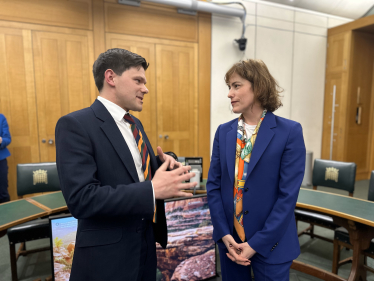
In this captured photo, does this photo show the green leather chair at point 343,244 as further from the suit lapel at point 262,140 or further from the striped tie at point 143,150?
the striped tie at point 143,150

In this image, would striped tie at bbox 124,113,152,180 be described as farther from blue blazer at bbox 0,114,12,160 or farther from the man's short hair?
blue blazer at bbox 0,114,12,160

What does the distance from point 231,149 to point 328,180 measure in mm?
2057

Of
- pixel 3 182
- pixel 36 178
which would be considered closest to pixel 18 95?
pixel 3 182

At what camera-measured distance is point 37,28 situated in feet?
11.9

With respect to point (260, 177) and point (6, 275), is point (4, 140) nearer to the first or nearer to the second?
point (6, 275)

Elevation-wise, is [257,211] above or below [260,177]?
below

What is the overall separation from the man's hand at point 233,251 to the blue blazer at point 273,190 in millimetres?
35

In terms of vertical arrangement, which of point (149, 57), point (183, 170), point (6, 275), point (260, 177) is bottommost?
point (6, 275)

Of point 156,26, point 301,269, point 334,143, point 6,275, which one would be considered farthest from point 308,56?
point 6,275

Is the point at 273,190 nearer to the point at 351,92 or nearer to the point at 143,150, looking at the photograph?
the point at 143,150

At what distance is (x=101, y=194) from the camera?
0.88 meters

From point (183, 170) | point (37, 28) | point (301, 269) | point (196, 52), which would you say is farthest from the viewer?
point (196, 52)

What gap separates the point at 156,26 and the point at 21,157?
3033 millimetres

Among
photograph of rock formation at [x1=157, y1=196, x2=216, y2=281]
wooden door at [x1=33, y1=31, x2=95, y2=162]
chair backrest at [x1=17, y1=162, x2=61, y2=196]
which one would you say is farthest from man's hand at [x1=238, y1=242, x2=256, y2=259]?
wooden door at [x1=33, y1=31, x2=95, y2=162]
